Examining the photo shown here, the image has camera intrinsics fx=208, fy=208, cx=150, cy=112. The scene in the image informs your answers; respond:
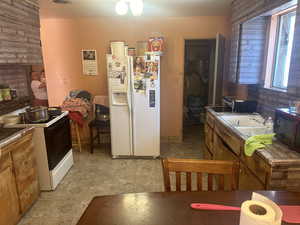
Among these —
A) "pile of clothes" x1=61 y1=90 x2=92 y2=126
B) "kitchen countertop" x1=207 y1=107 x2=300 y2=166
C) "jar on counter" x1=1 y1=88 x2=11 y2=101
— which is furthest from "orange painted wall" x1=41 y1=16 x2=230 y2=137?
"kitchen countertop" x1=207 y1=107 x2=300 y2=166

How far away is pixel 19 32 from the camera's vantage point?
→ 237cm

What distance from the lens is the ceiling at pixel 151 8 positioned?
280 cm

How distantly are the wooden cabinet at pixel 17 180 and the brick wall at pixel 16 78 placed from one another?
991mm

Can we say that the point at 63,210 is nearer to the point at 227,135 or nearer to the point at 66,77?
the point at 227,135

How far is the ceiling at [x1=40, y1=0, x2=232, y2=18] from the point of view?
2799 mm

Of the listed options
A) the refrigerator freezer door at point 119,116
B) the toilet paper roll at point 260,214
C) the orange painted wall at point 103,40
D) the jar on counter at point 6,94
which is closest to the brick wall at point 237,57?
the orange painted wall at point 103,40

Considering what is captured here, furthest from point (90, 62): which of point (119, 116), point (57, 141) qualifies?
point (57, 141)

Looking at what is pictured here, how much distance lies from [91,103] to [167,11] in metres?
2.06

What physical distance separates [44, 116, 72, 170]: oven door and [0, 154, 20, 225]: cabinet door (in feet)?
1.77

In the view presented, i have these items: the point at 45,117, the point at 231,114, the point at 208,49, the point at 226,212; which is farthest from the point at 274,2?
the point at 208,49

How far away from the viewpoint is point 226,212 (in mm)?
939

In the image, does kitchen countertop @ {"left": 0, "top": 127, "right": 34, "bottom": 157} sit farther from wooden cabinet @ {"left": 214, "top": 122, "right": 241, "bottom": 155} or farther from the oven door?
wooden cabinet @ {"left": 214, "top": 122, "right": 241, "bottom": 155}

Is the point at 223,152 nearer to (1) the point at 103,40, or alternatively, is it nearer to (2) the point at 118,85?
(2) the point at 118,85

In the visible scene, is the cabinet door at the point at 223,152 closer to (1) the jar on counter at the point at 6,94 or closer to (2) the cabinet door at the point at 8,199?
(2) the cabinet door at the point at 8,199
